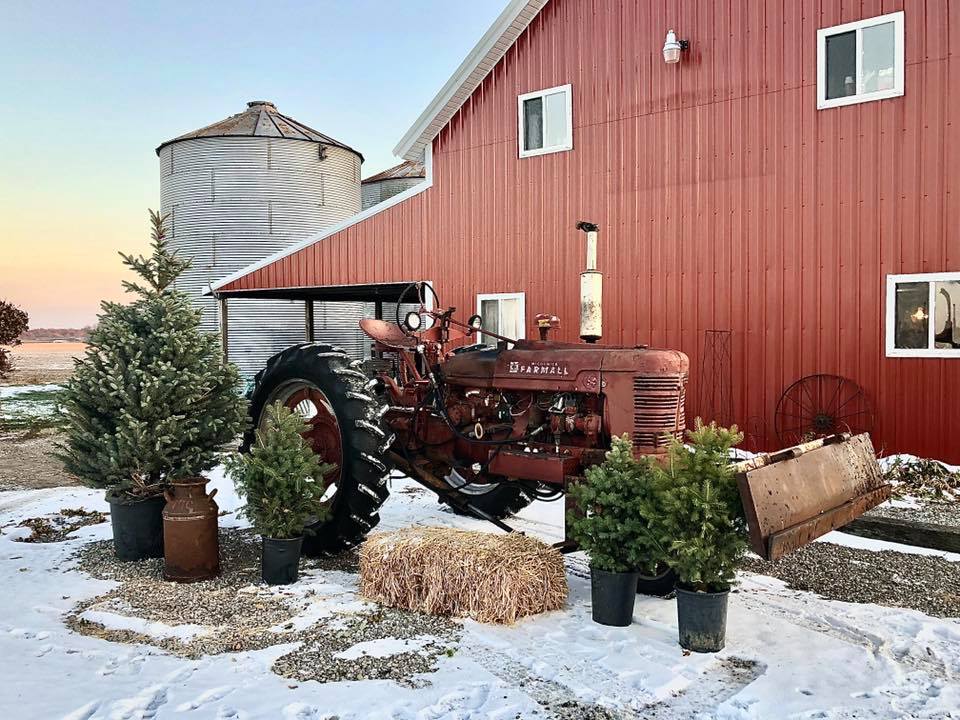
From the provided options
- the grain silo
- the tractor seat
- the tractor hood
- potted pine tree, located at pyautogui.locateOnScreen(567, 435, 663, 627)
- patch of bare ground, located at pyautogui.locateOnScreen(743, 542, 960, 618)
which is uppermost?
the grain silo

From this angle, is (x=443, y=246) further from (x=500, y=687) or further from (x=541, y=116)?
(x=500, y=687)

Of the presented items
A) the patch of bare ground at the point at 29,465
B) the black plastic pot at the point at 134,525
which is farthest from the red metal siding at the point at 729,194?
the black plastic pot at the point at 134,525

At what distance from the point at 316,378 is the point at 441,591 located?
77.2 inches

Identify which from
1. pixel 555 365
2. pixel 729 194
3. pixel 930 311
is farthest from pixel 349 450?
pixel 930 311

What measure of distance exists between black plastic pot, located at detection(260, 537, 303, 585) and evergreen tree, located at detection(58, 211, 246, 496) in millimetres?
985

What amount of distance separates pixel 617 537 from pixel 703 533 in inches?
20.5

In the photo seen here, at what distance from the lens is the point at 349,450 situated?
545 cm

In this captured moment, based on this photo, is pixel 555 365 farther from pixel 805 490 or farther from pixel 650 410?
pixel 805 490

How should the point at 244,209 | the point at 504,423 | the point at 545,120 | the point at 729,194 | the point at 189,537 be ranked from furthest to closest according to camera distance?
the point at 244,209
the point at 545,120
the point at 729,194
the point at 504,423
the point at 189,537

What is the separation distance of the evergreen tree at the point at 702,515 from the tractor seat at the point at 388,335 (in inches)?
106

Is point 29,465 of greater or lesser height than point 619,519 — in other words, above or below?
below

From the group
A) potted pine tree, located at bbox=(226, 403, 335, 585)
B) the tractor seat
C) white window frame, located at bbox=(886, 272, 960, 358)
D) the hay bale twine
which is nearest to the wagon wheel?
white window frame, located at bbox=(886, 272, 960, 358)

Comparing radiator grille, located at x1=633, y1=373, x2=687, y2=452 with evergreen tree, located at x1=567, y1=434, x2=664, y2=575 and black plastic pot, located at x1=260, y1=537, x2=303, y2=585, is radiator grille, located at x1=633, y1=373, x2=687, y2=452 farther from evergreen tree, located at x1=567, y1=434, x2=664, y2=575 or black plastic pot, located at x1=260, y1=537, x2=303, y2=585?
black plastic pot, located at x1=260, y1=537, x2=303, y2=585

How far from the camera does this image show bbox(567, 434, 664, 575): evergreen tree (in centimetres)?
429
